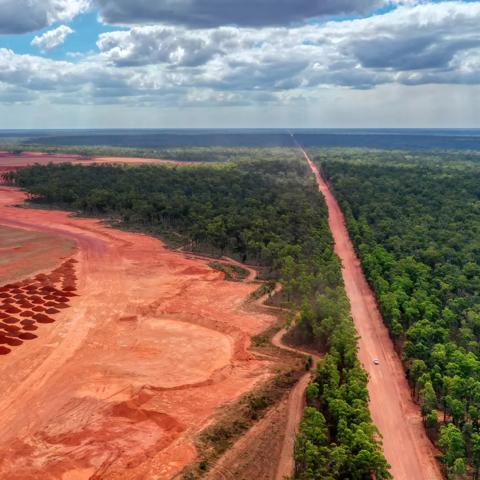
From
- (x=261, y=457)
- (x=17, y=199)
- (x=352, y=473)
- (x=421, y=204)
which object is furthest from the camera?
(x=17, y=199)

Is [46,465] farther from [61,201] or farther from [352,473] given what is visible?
[61,201]

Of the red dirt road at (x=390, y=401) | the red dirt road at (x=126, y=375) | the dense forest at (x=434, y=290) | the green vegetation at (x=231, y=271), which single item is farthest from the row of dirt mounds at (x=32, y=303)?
the dense forest at (x=434, y=290)

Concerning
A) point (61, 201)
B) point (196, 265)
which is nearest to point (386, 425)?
point (196, 265)

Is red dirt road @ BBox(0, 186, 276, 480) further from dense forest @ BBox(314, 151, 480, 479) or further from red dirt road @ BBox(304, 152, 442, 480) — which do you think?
dense forest @ BBox(314, 151, 480, 479)

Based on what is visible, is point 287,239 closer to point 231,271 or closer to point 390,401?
point 231,271

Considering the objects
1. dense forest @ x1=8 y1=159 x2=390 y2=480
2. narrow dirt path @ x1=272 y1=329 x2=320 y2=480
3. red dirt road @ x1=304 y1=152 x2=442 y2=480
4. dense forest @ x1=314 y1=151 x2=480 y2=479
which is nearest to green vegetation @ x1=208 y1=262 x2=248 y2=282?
dense forest @ x1=8 y1=159 x2=390 y2=480

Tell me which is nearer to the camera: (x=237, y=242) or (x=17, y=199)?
(x=237, y=242)

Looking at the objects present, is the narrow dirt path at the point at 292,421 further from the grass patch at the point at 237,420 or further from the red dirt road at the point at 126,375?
the red dirt road at the point at 126,375
